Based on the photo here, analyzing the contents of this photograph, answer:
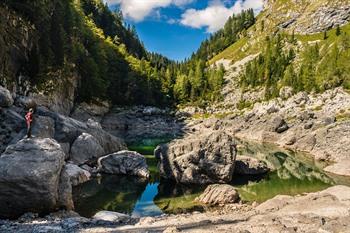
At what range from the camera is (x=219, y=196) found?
117 ft

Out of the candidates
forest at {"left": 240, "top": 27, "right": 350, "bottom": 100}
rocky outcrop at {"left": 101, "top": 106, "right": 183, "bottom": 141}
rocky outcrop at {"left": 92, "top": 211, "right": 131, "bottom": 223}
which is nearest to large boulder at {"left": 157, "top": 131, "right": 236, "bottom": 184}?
rocky outcrop at {"left": 92, "top": 211, "right": 131, "bottom": 223}

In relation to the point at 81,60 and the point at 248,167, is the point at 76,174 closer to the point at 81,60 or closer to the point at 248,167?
the point at 248,167

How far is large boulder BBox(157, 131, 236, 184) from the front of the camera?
144ft

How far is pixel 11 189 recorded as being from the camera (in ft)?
85.9

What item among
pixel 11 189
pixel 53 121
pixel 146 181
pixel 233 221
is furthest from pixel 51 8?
A: pixel 233 221

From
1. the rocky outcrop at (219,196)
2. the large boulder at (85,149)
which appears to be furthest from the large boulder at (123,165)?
the rocky outcrop at (219,196)

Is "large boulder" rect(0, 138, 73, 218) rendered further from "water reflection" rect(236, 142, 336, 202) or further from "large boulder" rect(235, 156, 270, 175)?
"large boulder" rect(235, 156, 270, 175)

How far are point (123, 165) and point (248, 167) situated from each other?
1480cm

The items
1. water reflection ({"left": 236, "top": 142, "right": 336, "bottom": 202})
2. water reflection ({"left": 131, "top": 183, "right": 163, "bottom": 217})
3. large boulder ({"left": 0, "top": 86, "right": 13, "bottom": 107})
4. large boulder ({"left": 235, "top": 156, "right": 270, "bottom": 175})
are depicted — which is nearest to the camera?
water reflection ({"left": 131, "top": 183, "right": 163, "bottom": 217})

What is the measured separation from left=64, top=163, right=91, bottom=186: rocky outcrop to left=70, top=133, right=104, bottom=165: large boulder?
12.1ft

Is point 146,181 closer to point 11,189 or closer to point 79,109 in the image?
point 11,189

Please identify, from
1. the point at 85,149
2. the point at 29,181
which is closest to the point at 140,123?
the point at 85,149

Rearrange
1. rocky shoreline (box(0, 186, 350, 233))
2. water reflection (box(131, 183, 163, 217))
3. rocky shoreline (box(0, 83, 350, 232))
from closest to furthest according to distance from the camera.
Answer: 1. rocky shoreline (box(0, 186, 350, 233))
2. rocky shoreline (box(0, 83, 350, 232))
3. water reflection (box(131, 183, 163, 217))

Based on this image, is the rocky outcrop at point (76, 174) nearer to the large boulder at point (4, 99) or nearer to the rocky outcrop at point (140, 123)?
the large boulder at point (4, 99)
